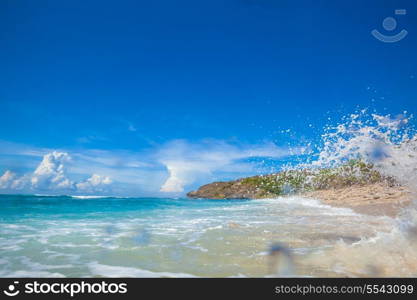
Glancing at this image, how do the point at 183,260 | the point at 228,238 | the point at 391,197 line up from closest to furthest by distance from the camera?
the point at 183,260 → the point at 228,238 → the point at 391,197

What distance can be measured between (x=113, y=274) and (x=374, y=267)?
4.58 meters

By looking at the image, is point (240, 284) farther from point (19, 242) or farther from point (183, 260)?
point (19, 242)

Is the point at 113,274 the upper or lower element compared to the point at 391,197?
lower

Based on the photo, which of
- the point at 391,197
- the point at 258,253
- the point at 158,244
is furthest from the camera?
the point at 391,197

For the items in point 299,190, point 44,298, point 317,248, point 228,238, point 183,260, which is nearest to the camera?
point 44,298

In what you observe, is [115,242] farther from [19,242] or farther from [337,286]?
[337,286]

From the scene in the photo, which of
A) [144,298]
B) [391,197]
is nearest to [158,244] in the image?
[144,298]

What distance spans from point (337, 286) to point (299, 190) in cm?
7069

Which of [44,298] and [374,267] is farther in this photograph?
[374,267]

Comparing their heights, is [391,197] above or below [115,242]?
above

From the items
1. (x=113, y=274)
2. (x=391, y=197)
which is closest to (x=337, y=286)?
(x=113, y=274)

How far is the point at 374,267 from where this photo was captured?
17.0 feet

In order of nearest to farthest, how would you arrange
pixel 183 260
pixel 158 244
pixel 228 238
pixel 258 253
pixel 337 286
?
pixel 337 286, pixel 183 260, pixel 258 253, pixel 158 244, pixel 228 238

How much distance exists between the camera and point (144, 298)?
13.0 feet
